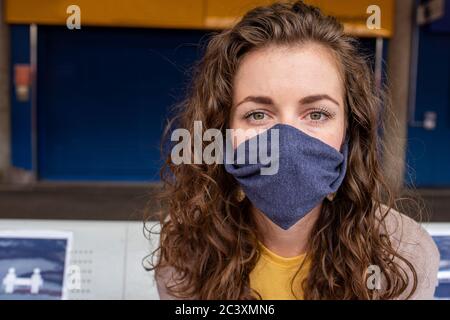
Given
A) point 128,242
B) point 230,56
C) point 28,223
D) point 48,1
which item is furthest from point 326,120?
point 48,1

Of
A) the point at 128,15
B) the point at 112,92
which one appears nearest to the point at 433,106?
the point at 128,15

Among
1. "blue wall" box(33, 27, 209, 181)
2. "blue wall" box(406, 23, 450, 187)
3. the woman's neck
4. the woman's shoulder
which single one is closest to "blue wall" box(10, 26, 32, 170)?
"blue wall" box(33, 27, 209, 181)

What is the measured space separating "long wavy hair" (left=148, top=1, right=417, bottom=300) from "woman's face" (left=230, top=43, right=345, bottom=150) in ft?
0.11

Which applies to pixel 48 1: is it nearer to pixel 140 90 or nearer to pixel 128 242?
pixel 140 90

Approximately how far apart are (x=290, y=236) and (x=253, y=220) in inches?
4.0

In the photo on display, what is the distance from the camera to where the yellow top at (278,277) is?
1.07m

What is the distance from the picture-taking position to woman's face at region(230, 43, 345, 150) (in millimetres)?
950

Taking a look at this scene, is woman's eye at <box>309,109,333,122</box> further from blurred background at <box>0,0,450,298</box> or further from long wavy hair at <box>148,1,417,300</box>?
blurred background at <box>0,0,450,298</box>

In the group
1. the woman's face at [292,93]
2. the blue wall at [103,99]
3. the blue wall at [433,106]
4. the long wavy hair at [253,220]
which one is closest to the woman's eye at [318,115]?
the woman's face at [292,93]

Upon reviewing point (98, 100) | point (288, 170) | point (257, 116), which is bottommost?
point (288, 170)

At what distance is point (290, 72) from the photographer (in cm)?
96

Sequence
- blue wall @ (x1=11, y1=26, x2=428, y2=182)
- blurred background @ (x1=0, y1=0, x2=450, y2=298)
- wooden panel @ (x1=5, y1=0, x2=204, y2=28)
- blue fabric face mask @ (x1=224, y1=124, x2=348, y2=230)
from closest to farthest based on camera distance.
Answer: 1. blue fabric face mask @ (x1=224, y1=124, x2=348, y2=230)
2. wooden panel @ (x1=5, y1=0, x2=204, y2=28)
3. blurred background @ (x1=0, y1=0, x2=450, y2=298)
4. blue wall @ (x1=11, y1=26, x2=428, y2=182)

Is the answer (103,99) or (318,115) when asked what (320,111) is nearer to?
(318,115)

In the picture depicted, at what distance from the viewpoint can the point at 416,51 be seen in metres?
6.16
